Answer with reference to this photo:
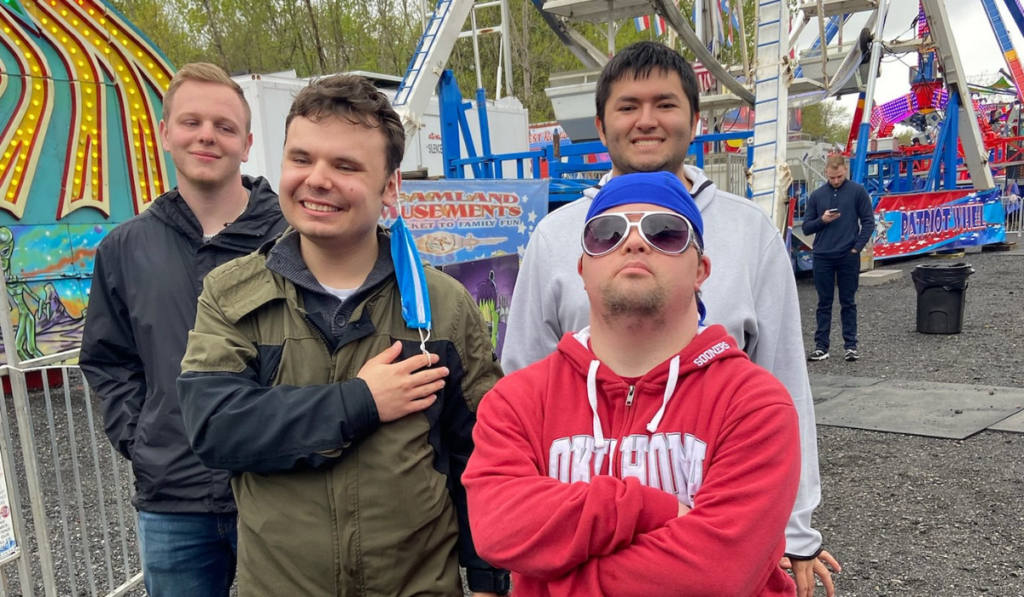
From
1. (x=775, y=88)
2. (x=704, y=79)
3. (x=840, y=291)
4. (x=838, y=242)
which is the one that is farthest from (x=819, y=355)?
(x=704, y=79)

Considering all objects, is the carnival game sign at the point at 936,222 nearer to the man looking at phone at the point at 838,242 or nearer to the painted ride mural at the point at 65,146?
the man looking at phone at the point at 838,242

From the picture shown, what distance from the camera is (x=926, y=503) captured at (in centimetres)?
434

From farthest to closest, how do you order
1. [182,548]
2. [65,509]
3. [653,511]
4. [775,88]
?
[775,88]
[65,509]
[182,548]
[653,511]

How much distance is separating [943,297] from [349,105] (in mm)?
9346

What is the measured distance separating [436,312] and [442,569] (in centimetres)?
59

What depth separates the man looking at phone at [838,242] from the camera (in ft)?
27.5

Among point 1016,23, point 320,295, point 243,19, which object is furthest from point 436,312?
point 1016,23

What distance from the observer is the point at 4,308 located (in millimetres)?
2367

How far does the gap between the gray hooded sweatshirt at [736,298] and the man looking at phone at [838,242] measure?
6.88 metres

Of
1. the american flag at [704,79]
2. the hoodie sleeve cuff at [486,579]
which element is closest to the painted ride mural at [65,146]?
the hoodie sleeve cuff at [486,579]

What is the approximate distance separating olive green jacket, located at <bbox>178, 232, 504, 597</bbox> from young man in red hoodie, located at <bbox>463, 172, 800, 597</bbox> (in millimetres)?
239

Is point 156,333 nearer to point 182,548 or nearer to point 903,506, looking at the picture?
point 182,548

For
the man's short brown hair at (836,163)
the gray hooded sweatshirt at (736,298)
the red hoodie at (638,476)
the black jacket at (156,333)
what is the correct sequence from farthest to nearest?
the man's short brown hair at (836,163) < the black jacket at (156,333) < the gray hooded sweatshirt at (736,298) < the red hoodie at (638,476)

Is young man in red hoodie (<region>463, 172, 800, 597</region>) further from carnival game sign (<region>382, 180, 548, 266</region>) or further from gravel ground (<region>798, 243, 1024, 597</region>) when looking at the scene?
carnival game sign (<region>382, 180, 548, 266</region>)
